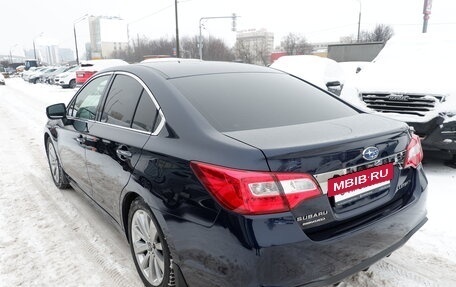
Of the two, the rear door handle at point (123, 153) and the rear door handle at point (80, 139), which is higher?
the rear door handle at point (123, 153)

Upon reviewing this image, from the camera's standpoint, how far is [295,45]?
230ft

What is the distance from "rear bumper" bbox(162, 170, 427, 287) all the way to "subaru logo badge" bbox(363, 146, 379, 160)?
38 centimetres

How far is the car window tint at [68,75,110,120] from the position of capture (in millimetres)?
3447

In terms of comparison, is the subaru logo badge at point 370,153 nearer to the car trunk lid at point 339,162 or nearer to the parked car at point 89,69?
the car trunk lid at point 339,162

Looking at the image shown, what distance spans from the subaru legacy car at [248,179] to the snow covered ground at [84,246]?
0.40 m

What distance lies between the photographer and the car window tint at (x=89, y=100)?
3447mm

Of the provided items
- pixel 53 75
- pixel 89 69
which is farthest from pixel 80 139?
pixel 53 75

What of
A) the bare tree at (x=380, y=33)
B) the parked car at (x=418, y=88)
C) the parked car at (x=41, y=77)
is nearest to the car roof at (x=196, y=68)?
the parked car at (x=418, y=88)

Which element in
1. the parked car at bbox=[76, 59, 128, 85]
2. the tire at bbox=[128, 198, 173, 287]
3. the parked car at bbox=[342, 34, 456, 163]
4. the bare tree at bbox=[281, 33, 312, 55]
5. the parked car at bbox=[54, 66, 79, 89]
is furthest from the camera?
the bare tree at bbox=[281, 33, 312, 55]

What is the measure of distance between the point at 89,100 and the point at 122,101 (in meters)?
0.89

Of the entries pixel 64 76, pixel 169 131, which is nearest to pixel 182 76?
pixel 169 131

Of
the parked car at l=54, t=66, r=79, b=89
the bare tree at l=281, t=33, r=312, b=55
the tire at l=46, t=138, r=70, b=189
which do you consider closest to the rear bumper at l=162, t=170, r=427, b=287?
the tire at l=46, t=138, r=70, b=189

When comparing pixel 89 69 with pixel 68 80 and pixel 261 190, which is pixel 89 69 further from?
pixel 261 190

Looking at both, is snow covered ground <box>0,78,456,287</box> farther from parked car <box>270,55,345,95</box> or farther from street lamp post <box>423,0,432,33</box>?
street lamp post <box>423,0,432,33</box>
